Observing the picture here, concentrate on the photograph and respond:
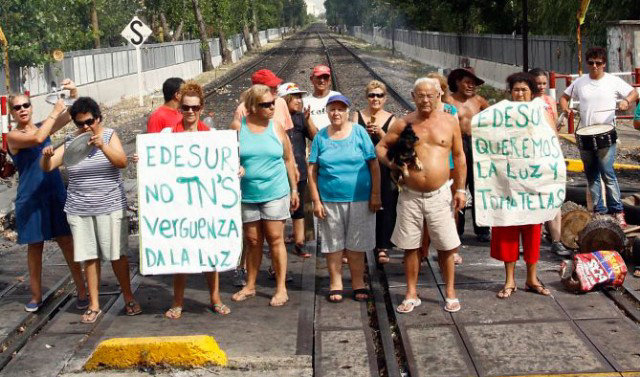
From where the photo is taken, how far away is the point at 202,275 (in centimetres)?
932

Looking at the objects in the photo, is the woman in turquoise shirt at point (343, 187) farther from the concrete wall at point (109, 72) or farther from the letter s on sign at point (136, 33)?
the letter s on sign at point (136, 33)

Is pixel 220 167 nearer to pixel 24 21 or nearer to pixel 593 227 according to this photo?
pixel 593 227

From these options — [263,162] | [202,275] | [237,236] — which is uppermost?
[263,162]

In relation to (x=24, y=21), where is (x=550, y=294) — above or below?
below

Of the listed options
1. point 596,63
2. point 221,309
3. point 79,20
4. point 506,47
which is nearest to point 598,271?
point 596,63

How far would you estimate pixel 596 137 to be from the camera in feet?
32.0

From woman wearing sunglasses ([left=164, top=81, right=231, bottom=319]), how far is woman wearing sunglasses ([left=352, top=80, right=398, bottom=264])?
1.42 m

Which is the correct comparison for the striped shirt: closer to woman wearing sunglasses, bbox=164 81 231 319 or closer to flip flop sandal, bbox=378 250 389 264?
woman wearing sunglasses, bbox=164 81 231 319

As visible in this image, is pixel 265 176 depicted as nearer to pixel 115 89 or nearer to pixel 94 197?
pixel 94 197

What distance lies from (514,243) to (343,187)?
1.40m


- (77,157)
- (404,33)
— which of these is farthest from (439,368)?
(404,33)

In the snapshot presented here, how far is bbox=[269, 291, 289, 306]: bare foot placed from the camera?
805cm

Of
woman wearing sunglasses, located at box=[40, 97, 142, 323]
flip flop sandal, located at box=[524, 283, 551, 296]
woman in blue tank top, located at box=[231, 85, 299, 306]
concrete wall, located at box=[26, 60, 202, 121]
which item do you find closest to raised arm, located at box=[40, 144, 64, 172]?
woman wearing sunglasses, located at box=[40, 97, 142, 323]

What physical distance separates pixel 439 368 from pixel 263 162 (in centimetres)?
237
